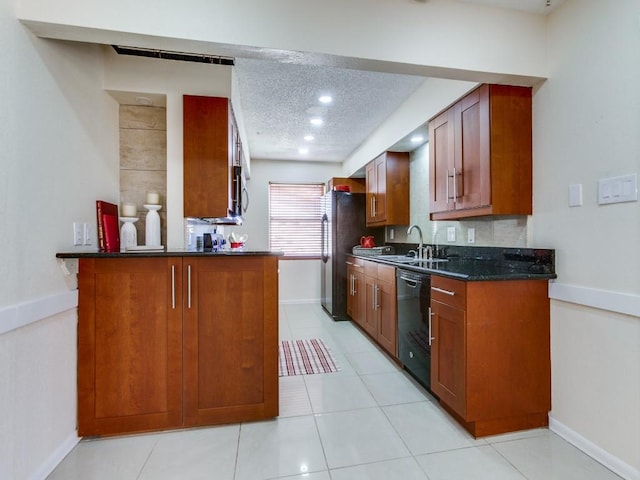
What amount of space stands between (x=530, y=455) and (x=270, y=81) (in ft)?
10.5

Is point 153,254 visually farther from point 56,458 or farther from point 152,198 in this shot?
point 56,458

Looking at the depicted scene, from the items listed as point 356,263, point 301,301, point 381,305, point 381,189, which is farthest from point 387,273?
point 301,301

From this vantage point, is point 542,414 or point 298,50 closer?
point 298,50

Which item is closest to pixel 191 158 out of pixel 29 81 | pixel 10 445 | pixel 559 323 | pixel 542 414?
pixel 29 81

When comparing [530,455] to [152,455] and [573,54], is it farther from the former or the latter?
[573,54]

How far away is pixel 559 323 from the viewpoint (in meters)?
1.91

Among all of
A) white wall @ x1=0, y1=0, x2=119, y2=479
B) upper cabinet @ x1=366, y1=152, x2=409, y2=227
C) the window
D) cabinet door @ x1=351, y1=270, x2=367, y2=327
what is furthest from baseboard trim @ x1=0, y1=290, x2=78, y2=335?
the window

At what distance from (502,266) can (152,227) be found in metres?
2.55

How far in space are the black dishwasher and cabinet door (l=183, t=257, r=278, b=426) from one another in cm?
107

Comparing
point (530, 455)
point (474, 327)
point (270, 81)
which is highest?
point (270, 81)

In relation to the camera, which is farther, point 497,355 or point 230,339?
point 230,339

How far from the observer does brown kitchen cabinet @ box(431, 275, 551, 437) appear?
1.84m

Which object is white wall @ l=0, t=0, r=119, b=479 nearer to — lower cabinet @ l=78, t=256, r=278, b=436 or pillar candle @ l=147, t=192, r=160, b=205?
lower cabinet @ l=78, t=256, r=278, b=436

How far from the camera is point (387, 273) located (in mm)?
3008
